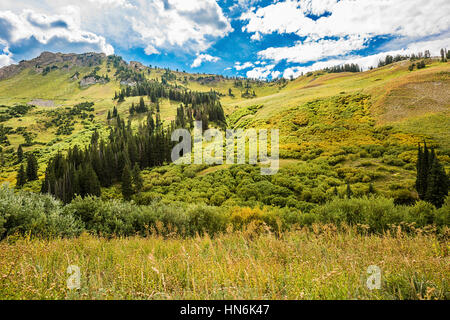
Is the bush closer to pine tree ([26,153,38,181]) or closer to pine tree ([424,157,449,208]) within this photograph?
pine tree ([424,157,449,208])

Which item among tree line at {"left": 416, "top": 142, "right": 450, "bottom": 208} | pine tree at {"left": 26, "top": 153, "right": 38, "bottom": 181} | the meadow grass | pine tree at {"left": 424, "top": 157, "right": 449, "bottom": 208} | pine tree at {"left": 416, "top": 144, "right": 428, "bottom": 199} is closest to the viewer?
the meadow grass

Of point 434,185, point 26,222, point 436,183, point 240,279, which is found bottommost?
point 434,185

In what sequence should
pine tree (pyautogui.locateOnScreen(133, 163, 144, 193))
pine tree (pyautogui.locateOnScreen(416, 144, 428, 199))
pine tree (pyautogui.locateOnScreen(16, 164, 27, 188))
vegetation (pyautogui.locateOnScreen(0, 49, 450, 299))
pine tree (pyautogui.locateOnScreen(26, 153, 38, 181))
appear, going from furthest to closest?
→ pine tree (pyautogui.locateOnScreen(26, 153, 38, 181)) < pine tree (pyautogui.locateOnScreen(16, 164, 27, 188)) < pine tree (pyautogui.locateOnScreen(133, 163, 144, 193)) < pine tree (pyautogui.locateOnScreen(416, 144, 428, 199)) < vegetation (pyautogui.locateOnScreen(0, 49, 450, 299))

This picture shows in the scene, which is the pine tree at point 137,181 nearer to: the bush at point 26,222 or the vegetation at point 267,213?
the vegetation at point 267,213

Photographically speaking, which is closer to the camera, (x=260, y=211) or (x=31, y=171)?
(x=260, y=211)

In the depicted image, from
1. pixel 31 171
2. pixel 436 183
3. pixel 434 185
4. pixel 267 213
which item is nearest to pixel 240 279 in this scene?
pixel 267 213

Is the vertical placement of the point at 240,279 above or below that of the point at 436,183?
above

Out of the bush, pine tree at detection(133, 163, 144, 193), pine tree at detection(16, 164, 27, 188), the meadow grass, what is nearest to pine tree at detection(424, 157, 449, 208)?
the meadow grass

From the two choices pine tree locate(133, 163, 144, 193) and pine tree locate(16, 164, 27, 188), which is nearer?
pine tree locate(133, 163, 144, 193)

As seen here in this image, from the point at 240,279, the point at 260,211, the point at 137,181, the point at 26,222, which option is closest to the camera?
the point at 240,279

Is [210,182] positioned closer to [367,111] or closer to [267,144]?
[267,144]

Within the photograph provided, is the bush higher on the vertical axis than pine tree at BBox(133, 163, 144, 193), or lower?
higher

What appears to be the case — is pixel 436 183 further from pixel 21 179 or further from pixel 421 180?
pixel 21 179

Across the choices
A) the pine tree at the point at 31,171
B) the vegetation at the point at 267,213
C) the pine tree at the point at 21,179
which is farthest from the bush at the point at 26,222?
the pine tree at the point at 31,171
